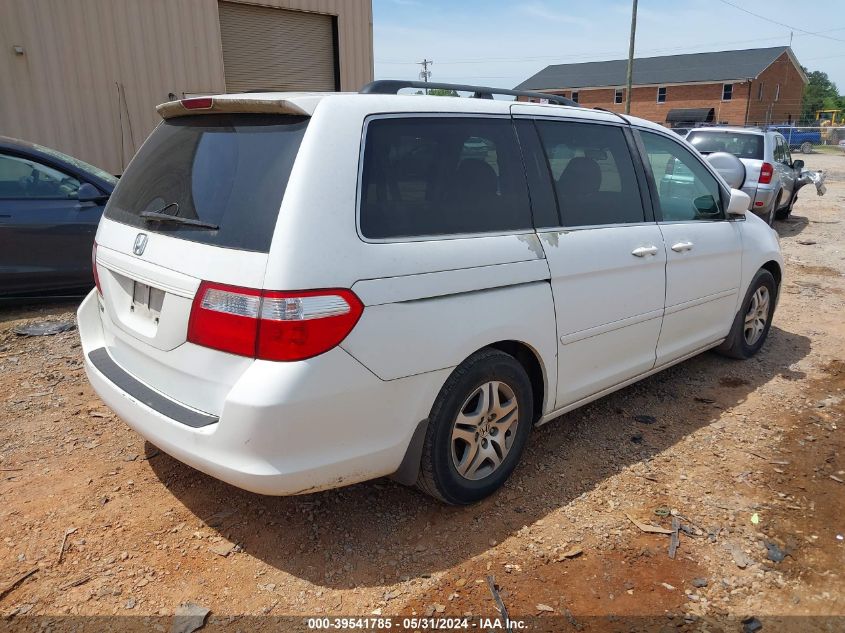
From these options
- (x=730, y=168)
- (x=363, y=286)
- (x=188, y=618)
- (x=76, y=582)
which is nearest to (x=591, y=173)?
(x=363, y=286)

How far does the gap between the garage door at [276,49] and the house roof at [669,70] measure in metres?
43.9

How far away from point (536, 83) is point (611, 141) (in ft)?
206

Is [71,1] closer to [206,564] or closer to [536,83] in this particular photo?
[206,564]

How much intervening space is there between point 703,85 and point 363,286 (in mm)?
57906

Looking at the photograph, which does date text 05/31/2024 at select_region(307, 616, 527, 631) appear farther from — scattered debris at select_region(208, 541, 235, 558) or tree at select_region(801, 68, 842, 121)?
tree at select_region(801, 68, 842, 121)

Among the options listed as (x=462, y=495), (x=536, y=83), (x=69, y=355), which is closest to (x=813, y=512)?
(x=462, y=495)

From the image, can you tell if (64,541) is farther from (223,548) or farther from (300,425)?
(300,425)

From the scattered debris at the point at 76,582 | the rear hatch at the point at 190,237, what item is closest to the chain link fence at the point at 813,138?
the rear hatch at the point at 190,237

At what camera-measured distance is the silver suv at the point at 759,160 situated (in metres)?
11.0

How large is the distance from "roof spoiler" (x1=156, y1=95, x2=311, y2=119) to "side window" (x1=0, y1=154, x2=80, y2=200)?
366cm

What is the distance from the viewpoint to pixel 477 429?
297 cm

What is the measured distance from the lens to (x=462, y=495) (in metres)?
2.97

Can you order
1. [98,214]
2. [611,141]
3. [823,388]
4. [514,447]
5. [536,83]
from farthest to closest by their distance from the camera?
[536,83] → [98,214] → [823,388] → [611,141] → [514,447]

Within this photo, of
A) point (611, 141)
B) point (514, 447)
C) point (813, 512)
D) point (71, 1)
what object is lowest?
point (813, 512)
